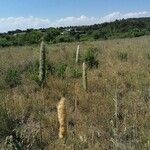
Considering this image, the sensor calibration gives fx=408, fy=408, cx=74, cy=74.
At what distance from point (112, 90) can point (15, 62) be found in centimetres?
657

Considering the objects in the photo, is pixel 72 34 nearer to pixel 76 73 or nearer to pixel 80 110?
pixel 76 73

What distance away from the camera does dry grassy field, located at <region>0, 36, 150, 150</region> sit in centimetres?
512

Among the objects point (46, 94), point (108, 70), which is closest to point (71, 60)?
point (108, 70)

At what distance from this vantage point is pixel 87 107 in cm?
736

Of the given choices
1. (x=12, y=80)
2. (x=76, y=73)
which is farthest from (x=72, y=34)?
(x=12, y=80)

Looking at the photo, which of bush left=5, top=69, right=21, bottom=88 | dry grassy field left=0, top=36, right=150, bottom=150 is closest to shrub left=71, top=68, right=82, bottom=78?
dry grassy field left=0, top=36, right=150, bottom=150

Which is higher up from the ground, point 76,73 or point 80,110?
point 80,110

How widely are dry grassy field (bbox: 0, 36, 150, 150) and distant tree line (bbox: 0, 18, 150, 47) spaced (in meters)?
26.1

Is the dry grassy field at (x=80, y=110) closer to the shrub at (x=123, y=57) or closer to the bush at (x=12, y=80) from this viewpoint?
the bush at (x=12, y=80)

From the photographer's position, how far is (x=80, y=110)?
7215 millimetres

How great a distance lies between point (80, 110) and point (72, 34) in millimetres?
49209

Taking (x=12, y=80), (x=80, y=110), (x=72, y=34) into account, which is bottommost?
(x=72, y=34)

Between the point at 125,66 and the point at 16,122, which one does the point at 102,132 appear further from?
the point at 125,66

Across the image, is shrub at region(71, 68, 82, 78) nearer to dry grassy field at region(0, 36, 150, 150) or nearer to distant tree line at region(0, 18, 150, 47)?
dry grassy field at region(0, 36, 150, 150)
